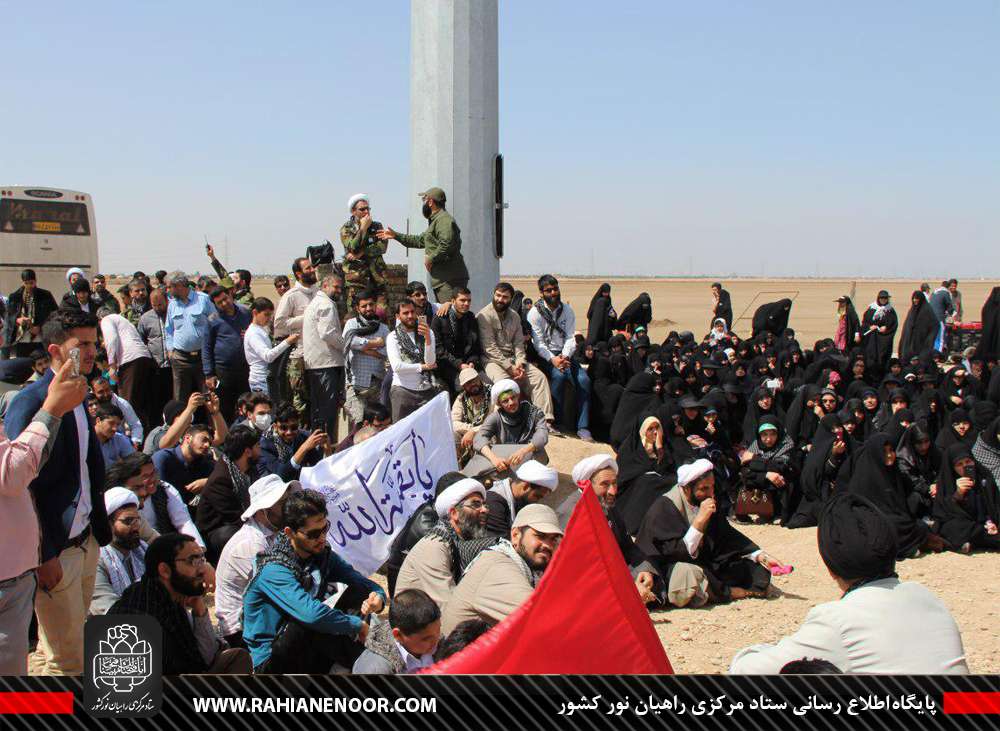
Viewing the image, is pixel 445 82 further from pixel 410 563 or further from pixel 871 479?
pixel 410 563

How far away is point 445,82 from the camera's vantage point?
10.5m

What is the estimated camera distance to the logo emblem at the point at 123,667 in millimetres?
2760

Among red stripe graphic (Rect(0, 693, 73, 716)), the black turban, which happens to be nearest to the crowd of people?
the black turban

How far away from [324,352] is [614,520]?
131 inches

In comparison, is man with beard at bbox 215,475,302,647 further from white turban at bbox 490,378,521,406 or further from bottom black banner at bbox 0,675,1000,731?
white turban at bbox 490,378,521,406

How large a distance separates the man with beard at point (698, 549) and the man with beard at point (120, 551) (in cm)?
326

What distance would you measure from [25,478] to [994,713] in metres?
→ 2.93

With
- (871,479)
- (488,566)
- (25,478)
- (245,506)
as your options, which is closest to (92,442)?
(25,478)

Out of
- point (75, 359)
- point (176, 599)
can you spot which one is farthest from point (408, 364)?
point (75, 359)

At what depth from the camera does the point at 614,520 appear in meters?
6.63

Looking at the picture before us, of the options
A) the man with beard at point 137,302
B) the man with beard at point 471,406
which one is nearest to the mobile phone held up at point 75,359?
the man with beard at point 471,406

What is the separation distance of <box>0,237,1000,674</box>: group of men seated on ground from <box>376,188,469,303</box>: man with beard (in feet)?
2.08

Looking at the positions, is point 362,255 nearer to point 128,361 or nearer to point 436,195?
point 436,195

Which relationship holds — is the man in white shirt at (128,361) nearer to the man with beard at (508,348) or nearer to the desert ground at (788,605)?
the man with beard at (508,348)
